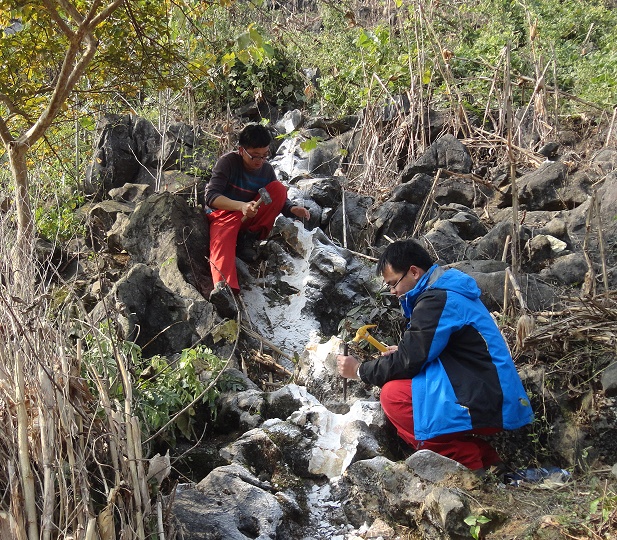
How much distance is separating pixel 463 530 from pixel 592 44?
9.86m

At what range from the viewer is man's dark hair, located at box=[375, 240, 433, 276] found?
3381mm

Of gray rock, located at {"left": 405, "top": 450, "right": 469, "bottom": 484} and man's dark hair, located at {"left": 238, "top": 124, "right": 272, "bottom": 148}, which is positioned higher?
man's dark hair, located at {"left": 238, "top": 124, "right": 272, "bottom": 148}

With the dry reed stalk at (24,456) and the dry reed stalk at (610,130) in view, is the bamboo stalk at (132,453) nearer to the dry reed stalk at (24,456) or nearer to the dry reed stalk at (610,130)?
the dry reed stalk at (24,456)

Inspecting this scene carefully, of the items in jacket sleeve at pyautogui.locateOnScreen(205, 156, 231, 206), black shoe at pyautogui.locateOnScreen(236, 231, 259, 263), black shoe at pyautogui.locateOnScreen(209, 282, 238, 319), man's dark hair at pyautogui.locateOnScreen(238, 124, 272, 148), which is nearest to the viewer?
black shoe at pyautogui.locateOnScreen(209, 282, 238, 319)

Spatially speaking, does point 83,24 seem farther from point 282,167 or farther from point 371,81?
point 371,81

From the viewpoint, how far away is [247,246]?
18.8 ft

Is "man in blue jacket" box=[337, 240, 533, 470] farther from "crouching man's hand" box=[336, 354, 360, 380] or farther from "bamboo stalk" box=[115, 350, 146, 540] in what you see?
"bamboo stalk" box=[115, 350, 146, 540]

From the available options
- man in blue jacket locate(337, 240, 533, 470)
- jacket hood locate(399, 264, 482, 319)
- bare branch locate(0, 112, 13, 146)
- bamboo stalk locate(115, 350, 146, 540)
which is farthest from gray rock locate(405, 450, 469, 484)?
bare branch locate(0, 112, 13, 146)

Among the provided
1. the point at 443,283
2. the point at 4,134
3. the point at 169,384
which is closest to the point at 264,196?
the point at 4,134

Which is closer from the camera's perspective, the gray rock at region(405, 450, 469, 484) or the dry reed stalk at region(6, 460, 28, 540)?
the dry reed stalk at region(6, 460, 28, 540)

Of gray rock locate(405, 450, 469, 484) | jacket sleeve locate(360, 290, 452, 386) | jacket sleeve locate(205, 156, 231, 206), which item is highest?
jacket sleeve locate(205, 156, 231, 206)

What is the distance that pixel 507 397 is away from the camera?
3199 millimetres

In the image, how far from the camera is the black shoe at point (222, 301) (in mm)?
4820

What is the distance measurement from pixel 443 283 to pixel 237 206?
229 cm
